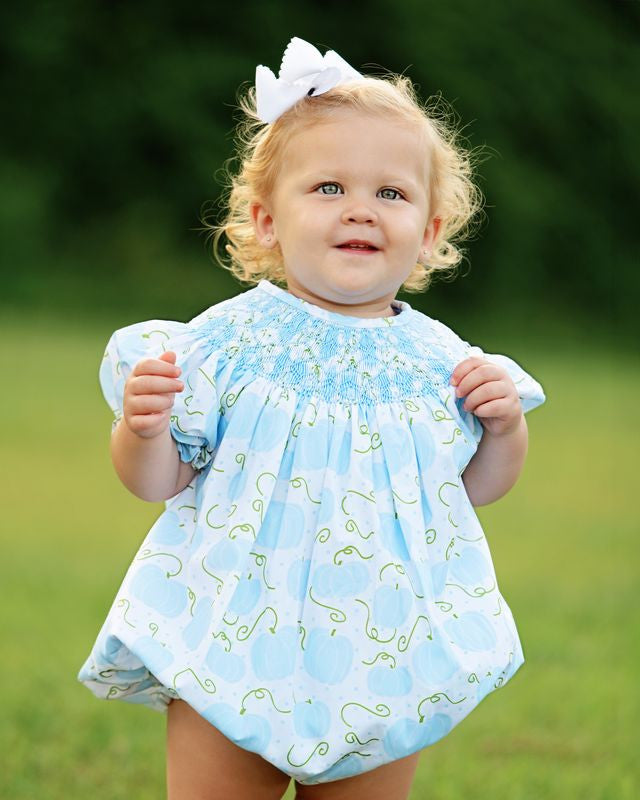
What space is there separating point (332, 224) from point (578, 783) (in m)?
1.88

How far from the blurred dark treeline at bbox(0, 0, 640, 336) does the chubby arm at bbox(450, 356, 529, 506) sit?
1205cm

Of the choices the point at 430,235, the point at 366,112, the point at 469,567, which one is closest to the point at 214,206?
the point at 430,235

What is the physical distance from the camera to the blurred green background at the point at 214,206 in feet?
22.6

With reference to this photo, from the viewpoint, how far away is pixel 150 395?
1.96 m

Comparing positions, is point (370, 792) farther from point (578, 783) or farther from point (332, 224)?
point (578, 783)

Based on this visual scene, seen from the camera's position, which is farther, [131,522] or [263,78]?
[131,522]

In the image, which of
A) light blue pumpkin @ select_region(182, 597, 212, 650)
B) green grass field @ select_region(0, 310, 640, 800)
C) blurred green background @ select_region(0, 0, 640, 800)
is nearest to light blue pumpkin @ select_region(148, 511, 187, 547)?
light blue pumpkin @ select_region(182, 597, 212, 650)

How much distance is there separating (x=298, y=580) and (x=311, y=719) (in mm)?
209

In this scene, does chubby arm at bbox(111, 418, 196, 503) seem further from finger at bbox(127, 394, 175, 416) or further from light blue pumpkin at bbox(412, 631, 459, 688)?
light blue pumpkin at bbox(412, 631, 459, 688)

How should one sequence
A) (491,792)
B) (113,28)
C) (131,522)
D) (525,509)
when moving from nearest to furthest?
(491,792) → (131,522) → (525,509) → (113,28)

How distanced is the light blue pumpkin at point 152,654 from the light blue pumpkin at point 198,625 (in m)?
0.03

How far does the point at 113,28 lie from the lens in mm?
15797

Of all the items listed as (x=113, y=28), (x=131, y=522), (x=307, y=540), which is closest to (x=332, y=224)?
(x=307, y=540)

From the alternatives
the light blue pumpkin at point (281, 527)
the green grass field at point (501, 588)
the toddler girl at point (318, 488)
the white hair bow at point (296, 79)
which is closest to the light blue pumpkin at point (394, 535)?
the toddler girl at point (318, 488)
